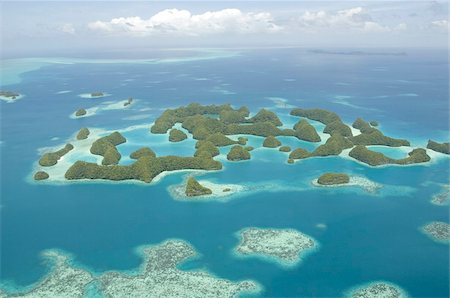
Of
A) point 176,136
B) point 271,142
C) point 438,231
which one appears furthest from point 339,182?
point 176,136

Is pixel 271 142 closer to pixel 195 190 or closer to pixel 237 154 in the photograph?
pixel 237 154

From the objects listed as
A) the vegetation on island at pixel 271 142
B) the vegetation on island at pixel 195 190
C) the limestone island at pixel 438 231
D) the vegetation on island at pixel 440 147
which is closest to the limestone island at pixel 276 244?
the vegetation on island at pixel 195 190

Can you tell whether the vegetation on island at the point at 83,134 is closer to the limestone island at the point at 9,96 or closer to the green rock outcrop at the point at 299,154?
the green rock outcrop at the point at 299,154

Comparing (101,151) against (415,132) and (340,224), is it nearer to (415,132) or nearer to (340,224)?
(340,224)

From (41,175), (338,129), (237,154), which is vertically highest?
(338,129)

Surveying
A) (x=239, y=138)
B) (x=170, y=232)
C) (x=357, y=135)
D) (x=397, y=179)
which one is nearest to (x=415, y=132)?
(x=357, y=135)
